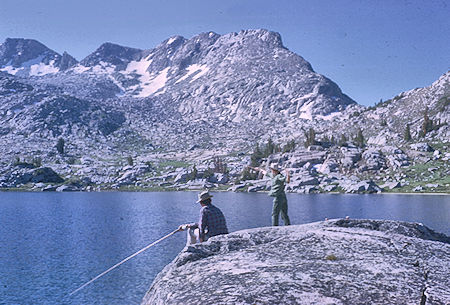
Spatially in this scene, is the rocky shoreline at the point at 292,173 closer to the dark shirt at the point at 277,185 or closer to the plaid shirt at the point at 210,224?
the dark shirt at the point at 277,185

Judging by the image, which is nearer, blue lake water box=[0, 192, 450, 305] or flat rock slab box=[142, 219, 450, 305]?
flat rock slab box=[142, 219, 450, 305]

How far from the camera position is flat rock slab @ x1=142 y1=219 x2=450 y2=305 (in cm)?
413

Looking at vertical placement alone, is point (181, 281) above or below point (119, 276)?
above

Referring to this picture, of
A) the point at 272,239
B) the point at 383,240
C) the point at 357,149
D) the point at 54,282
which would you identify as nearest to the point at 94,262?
the point at 54,282

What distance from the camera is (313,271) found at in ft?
15.6

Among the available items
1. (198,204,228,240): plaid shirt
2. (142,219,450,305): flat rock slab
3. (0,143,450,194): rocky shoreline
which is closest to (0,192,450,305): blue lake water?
(198,204,228,240): plaid shirt

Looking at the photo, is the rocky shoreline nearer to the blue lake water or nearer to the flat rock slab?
the blue lake water

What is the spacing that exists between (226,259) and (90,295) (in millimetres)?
19119

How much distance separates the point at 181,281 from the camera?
515 centimetres

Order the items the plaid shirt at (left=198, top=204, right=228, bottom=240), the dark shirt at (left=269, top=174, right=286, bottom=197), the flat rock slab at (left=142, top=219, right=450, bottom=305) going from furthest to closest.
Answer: the dark shirt at (left=269, top=174, right=286, bottom=197) → the plaid shirt at (left=198, top=204, right=228, bottom=240) → the flat rock slab at (left=142, top=219, right=450, bottom=305)

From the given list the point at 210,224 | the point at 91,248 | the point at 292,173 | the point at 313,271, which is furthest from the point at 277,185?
the point at 292,173

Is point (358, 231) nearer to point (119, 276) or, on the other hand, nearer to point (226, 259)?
point (226, 259)

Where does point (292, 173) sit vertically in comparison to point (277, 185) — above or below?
below

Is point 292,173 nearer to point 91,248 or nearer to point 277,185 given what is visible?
point 91,248
